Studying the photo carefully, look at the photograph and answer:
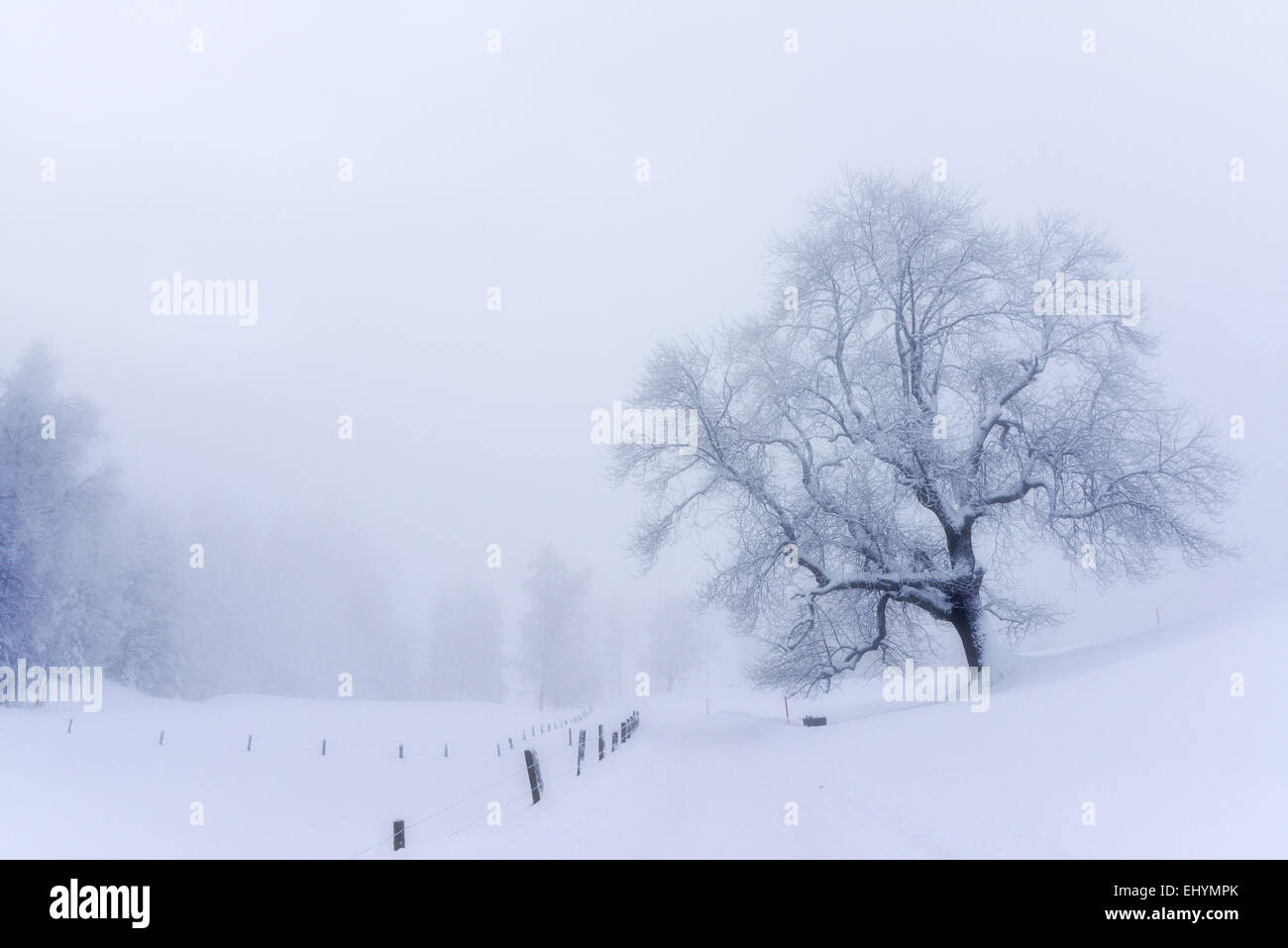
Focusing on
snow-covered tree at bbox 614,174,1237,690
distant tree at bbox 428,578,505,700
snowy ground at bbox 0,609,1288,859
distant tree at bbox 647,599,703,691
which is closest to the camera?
snowy ground at bbox 0,609,1288,859

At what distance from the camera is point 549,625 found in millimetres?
62781

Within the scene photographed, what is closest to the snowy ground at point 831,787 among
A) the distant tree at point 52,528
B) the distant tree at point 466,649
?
the distant tree at point 52,528

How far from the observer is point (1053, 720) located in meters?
9.62

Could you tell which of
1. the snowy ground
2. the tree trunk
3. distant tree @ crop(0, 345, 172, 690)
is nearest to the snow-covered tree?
the tree trunk

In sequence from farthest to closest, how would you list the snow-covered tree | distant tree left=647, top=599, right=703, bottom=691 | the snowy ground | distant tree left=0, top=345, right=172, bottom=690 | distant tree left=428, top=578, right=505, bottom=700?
distant tree left=647, top=599, right=703, bottom=691 → distant tree left=428, top=578, right=505, bottom=700 → distant tree left=0, top=345, right=172, bottom=690 → the snow-covered tree → the snowy ground

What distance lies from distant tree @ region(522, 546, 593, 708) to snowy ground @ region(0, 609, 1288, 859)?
39.5m

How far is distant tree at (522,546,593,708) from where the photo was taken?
62.3m

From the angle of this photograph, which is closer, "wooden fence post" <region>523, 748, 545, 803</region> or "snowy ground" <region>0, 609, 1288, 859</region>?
"snowy ground" <region>0, 609, 1288, 859</region>

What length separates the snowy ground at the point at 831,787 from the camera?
6.59 meters

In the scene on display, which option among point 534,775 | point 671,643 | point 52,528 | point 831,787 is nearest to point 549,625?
point 671,643

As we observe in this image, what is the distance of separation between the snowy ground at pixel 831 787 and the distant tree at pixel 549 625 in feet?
130

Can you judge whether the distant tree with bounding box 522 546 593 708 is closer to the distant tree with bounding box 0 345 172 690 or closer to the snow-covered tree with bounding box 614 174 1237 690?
the distant tree with bounding box 0 345 172 690

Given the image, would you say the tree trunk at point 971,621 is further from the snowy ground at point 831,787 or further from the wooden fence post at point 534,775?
the wooden fence post at point 534,775
